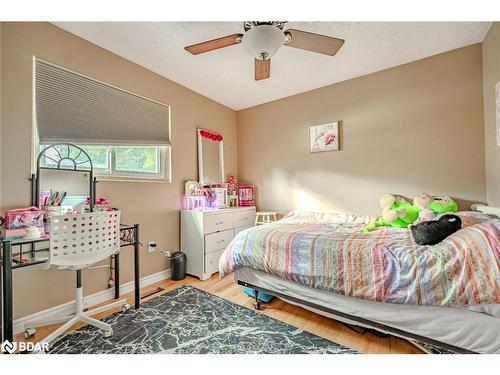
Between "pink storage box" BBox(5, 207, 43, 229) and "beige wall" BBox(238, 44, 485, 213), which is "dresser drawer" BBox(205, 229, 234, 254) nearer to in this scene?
"beige wall" BBox(238, 44, 485, 213)

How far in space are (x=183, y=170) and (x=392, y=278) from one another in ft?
8.20

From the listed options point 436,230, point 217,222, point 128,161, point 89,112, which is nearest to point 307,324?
point 436,230

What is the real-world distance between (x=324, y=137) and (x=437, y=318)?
89.1 inches

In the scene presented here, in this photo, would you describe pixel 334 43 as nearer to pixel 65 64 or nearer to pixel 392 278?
pixel 392 278

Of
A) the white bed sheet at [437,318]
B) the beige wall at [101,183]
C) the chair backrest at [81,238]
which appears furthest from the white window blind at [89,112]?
the white bed sheet at [437,318]

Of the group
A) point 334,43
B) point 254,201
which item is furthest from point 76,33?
point 254,201

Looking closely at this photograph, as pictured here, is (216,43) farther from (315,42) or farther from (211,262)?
(211,262)

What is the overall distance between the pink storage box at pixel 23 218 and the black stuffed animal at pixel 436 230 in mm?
2675

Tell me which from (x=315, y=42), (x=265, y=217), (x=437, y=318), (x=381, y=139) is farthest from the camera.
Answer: (x=265, y=217)

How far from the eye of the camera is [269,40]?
1.50 m

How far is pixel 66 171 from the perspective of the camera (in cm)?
193

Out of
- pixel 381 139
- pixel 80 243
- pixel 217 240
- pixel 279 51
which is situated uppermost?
pixel 279 51

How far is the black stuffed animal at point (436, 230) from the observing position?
1390mm

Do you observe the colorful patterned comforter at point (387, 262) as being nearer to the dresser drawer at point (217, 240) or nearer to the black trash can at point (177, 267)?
the dresser drawer at point (217, 240)
